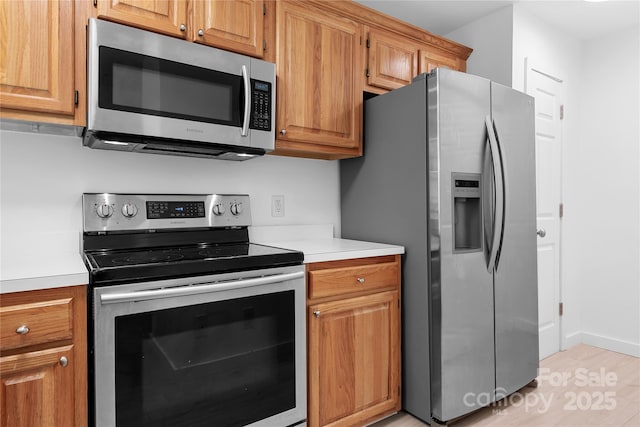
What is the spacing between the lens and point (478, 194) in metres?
1.99

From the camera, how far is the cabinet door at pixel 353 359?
173cm

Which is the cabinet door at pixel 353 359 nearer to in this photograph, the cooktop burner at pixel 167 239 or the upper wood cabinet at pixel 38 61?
the cooktop burner at pixel 167 239

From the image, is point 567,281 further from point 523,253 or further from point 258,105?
point 258,105

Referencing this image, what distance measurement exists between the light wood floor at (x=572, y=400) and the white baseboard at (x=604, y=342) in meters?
0.08

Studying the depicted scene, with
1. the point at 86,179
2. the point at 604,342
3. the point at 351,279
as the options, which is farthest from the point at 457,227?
the point at 604,342

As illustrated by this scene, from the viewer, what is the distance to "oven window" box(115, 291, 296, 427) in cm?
129

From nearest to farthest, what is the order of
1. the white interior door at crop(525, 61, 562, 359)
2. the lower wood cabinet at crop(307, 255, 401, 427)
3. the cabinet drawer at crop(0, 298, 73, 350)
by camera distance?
the cabinet drawer at crop(0, 298, 73, 350) < the lower wood cabinet at crop(307, 255, 401, 427) < the white interior door at crop(525, 61, 562, 359)

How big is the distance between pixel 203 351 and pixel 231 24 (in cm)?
136

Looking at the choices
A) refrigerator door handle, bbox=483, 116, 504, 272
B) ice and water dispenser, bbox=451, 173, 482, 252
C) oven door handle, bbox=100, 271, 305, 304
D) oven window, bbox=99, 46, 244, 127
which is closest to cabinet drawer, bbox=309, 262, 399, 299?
oven door handle, bbox=100, 271, 305, 304

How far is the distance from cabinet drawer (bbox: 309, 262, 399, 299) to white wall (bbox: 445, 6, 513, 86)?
154cm

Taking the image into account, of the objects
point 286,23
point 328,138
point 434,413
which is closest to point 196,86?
point 286,23

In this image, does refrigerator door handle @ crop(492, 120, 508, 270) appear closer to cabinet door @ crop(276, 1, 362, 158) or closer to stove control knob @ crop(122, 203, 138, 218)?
cabinet door @ crop(276, 1, 362, 158)

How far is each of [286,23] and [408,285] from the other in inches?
55.9

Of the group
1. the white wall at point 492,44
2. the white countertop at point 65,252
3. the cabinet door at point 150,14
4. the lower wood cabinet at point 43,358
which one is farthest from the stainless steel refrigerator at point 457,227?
the lower wood cabinet at point 43,358
